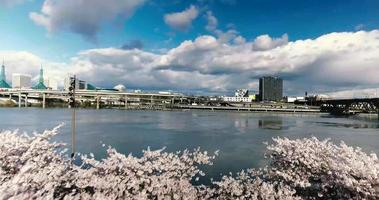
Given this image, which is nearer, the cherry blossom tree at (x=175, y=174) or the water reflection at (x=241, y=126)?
the cherry blossom tree at (x=175, y=174)

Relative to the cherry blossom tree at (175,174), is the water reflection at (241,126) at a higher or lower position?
lower

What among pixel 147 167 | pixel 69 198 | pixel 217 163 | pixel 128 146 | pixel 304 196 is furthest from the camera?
pixel 128 146

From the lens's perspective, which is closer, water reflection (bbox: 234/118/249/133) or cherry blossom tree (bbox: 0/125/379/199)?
cherry blossom tree (bbox: 0/125/379/199)

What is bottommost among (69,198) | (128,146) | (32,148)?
(128,146)

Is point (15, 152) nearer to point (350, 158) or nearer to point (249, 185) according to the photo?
point (249, 185)

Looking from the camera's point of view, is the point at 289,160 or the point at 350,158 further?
the point at 289,160

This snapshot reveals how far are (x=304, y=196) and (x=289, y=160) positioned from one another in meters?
1.43

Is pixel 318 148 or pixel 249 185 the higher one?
pixel 318 148

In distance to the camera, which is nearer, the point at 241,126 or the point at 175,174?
the point at 175,174

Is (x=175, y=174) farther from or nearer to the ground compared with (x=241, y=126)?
farther from the ground

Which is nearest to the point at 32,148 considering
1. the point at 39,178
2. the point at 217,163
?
the point at 39,178

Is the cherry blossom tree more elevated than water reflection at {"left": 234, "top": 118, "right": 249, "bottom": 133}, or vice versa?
the cherry blossom tree

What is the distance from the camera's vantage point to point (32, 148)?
1173cm

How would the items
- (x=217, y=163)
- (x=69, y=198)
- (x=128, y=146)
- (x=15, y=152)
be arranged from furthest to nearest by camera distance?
(x=128, y=146), (x=217, y=163), (x=15, y=152), (x=69, y=198)
